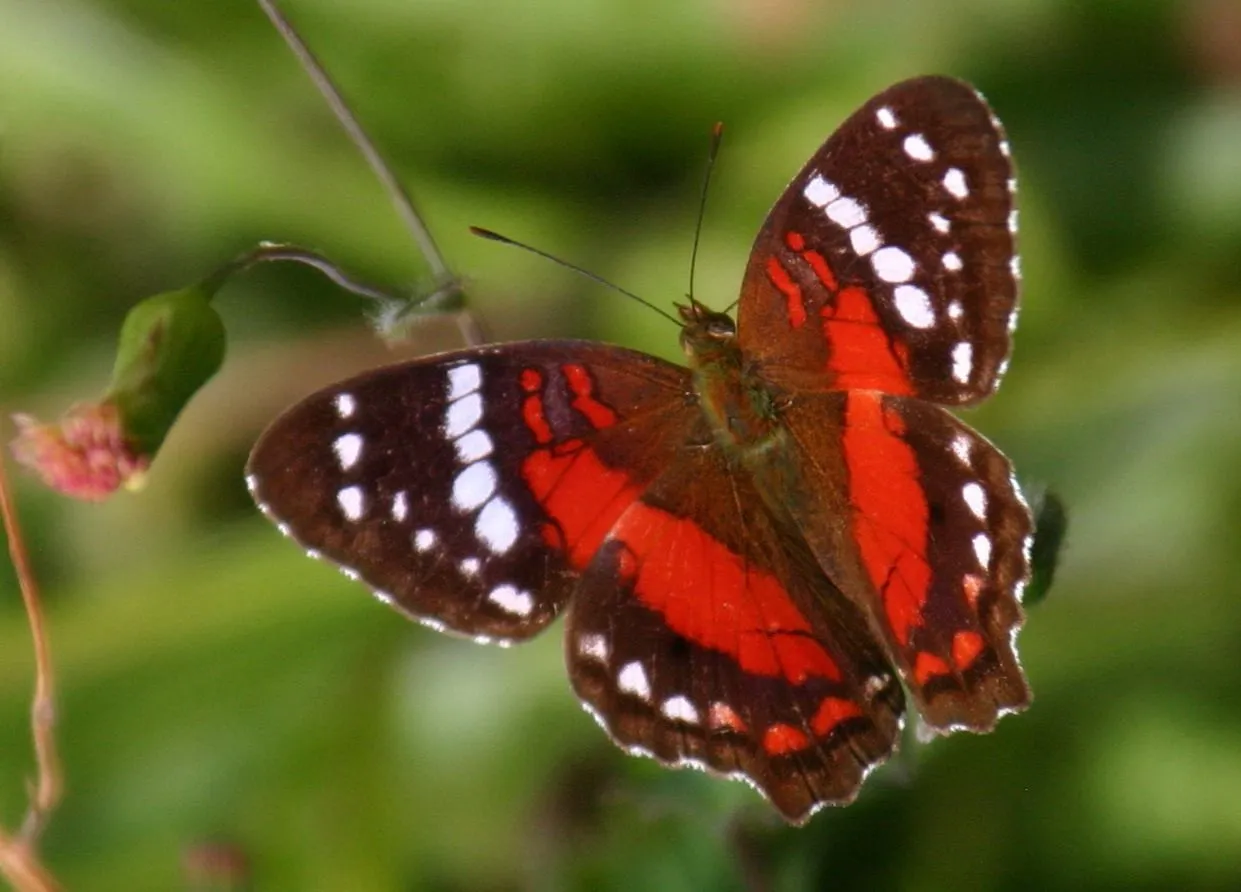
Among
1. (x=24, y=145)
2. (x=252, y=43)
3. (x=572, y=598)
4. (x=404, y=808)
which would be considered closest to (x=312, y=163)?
(x=252, y=43)

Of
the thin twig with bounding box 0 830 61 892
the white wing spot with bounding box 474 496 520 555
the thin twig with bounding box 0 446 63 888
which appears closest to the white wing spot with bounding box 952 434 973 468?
the white wing spot with bounding box 474 496 520 555

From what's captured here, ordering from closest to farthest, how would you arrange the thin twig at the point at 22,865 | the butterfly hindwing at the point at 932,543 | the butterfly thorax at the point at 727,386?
the butterfly hindwing at the point at 932,543 < the butterfly thorax at the point at 727,386 < the thin twig at the point at 22,865

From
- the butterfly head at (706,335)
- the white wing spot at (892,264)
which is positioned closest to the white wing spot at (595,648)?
the butterfly head at (706,335)

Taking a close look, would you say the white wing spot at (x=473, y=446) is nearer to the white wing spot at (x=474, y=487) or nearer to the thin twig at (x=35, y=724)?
the white wing spot at (x=474, y=487)

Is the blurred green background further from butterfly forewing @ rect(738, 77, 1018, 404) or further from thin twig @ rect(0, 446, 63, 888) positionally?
butterfly forewing @ rect(738, 77, 1018, 404)

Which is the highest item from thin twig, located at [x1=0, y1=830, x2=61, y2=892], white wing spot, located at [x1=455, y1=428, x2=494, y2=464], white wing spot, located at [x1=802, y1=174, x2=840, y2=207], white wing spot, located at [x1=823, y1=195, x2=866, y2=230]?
white wing spot, located at [x1=802, y1=174, x2=840, y2=207]

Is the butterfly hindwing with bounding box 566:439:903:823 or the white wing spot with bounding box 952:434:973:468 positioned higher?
the white wing spot with bounding box 952:434:973:468

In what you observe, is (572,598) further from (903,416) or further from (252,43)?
(252,43)

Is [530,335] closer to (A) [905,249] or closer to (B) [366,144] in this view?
(B) [366,144]
